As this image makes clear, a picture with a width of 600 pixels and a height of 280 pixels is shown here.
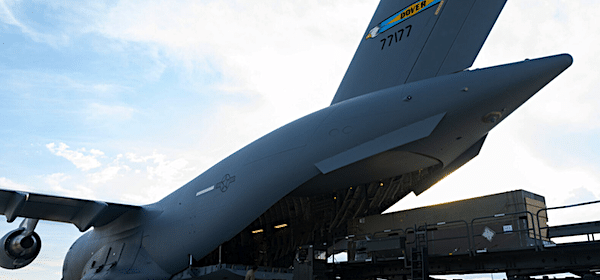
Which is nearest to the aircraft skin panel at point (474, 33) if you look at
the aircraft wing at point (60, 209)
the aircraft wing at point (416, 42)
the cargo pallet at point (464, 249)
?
the aircraft wing at point (416, 42)

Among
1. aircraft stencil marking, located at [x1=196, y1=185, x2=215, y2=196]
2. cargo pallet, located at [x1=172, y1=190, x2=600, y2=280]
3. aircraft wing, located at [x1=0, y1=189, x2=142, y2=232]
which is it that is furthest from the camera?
aircraft wing, located at [x1=0, y1=189, x2=142, y2=232]

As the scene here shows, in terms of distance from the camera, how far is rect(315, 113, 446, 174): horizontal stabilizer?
863 cm

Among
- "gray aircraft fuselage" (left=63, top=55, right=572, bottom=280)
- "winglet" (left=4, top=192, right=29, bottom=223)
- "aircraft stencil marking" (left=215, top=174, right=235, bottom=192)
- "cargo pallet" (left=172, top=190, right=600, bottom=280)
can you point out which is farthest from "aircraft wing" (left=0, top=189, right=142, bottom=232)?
"aircraft stencil marking" (left=215, top=174, right=235, bottom=192)

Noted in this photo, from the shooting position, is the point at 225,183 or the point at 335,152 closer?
the point at 335,152

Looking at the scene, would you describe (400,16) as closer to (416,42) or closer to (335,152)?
(416,42)

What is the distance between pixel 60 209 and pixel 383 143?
10147 mm

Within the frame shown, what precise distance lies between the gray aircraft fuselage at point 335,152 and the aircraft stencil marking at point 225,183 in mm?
33

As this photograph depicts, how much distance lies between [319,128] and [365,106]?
3.80 ft

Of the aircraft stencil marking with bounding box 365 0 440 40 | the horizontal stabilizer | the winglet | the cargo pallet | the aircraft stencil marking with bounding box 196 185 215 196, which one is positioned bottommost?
the cargo pallet

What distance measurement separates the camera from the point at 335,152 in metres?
9.61

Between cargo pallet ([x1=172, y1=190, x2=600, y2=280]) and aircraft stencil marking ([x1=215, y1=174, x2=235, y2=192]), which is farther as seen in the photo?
aircraft stencil marking ([x1=215, y1=174, x2=235, y2=192])

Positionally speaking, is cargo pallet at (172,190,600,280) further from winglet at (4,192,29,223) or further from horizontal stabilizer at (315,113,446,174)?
winglet at (4,192,29,223)

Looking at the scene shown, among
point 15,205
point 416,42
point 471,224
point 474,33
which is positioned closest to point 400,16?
point 416,42

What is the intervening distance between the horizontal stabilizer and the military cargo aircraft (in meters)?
0.02
